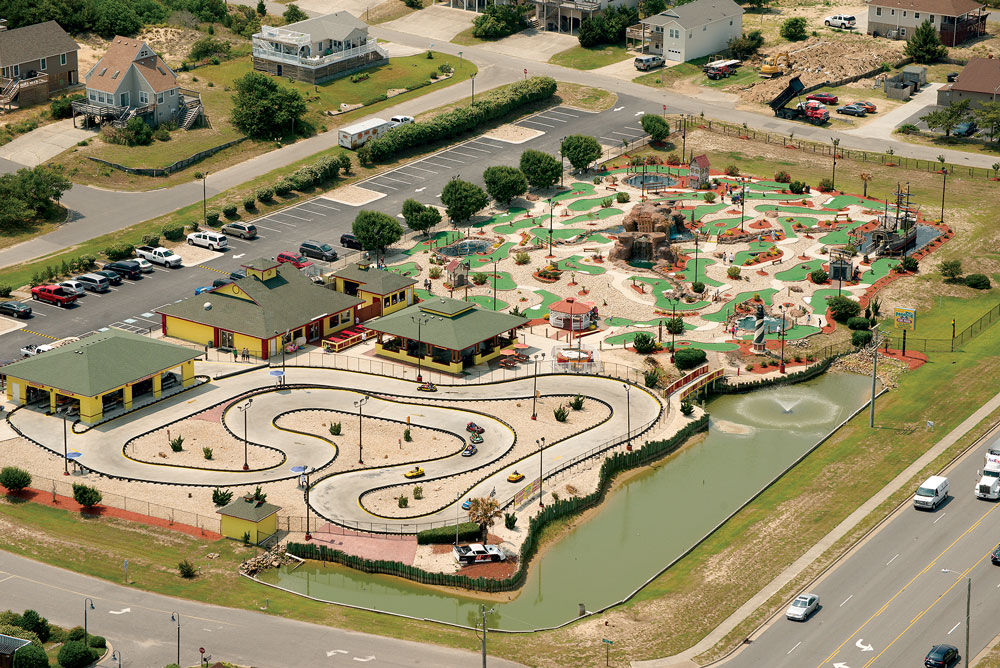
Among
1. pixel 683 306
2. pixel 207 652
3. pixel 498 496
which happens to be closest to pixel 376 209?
pixel 683 306

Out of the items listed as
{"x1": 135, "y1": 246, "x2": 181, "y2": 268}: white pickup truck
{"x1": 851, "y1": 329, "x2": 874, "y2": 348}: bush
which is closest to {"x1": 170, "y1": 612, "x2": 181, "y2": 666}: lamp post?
{"x1": 135, "y1": 246, "x2": 181, "y2": 268}: white pickup truck

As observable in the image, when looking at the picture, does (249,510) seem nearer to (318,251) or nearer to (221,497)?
(221,497)

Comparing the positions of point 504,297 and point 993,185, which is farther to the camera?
point 993,185

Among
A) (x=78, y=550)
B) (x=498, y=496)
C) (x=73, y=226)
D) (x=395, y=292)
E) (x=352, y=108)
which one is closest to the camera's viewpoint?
(x=78, y=550)

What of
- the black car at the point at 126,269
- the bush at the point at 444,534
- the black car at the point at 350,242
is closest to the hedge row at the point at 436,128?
the black car at the point at 350,242

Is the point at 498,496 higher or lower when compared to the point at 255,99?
lower

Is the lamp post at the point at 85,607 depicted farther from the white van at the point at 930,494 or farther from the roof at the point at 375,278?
the white van at the point at 930,494

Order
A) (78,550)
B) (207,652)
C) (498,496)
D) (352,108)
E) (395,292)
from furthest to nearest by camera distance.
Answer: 1. (352,108)
2. (395,292)
3. (498,496)
4. (78,550)
5. (207,652)

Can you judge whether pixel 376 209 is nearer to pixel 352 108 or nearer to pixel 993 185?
pixel 352 108
